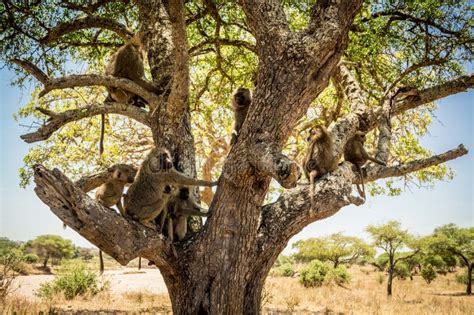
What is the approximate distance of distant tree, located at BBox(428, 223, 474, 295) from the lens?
103 feet

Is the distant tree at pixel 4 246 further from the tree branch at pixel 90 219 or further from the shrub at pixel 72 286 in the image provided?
the tree branch at pixel 90 219

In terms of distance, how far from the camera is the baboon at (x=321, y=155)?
7.12 metres

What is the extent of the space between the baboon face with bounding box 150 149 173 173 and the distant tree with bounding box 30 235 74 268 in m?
39.1

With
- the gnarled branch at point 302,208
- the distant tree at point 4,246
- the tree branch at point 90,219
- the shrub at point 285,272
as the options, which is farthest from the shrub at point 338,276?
the tree branch at point 90,219

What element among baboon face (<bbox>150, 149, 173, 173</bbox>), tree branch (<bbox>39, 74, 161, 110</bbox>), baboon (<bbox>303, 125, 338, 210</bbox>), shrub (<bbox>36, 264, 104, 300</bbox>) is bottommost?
shrub (<bbox>36, 264, 104, 300</bbox>)

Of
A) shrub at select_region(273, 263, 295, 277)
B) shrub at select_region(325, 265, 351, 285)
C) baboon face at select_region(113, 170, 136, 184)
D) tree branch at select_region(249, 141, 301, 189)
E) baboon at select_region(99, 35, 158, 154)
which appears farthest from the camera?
shrub at select_region(273, 263, 295, 277)

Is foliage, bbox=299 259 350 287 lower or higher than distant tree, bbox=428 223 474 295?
lower

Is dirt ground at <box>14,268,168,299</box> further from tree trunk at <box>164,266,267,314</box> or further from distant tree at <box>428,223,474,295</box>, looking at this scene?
distant tree at <box>428,223,474,295</box>

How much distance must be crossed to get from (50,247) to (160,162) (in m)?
40.1

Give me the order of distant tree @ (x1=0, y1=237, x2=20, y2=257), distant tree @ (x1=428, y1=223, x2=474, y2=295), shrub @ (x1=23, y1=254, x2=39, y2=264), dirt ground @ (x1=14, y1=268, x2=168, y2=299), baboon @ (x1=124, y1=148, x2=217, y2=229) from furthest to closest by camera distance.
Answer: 1. shrub @ (x1=23, y1=254, x2=39, y2=264)
2. distant tree @ (x1=428, y1=223, x2=474, y2=295)
3. dirt ground @ (x1=14, y1=268, x2=168, y2=299)
4. distant tree @ (x1=0, y1=237, x2=20, y2=257)
5. baboon @ (x1=124, y1=148, x2=217, y2=229)

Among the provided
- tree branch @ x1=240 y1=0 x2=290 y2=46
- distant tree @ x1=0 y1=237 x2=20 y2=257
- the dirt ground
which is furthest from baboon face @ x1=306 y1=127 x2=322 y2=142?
the dirt ground

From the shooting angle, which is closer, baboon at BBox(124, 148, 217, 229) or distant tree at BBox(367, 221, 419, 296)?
baboon at BBox(124, 148, 217, 229)

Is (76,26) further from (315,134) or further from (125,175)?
(315,134)

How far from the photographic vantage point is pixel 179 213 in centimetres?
607
